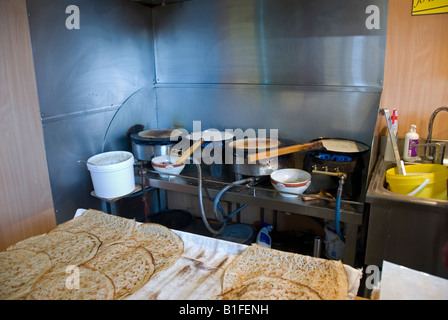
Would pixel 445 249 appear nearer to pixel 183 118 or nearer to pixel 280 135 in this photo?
pixel 280 135

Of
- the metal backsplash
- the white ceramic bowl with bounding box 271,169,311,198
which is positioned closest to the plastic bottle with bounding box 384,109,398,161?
the metal backsplash

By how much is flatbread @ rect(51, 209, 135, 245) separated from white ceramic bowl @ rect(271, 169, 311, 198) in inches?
30.1

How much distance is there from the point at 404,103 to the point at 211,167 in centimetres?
122

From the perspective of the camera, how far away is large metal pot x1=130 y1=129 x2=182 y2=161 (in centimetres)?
206

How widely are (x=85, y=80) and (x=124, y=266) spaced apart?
1.37 meters

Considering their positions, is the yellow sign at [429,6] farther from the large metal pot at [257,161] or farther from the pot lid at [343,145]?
the large metal pot at [257,161]

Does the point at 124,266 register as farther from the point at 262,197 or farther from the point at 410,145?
the point at 410,145

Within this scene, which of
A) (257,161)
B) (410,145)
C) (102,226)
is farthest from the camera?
(410,145)

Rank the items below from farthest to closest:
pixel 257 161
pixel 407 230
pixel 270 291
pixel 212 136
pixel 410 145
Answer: pixel 212 136 → pixel 410 145 → pixel 257 161 → pixel 407 230 → pixel 270 291

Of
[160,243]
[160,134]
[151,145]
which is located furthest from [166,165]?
[160,243]

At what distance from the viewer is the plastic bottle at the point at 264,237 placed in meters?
2.17

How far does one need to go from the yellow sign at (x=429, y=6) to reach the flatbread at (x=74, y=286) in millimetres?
2040

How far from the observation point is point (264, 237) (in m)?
2.21
